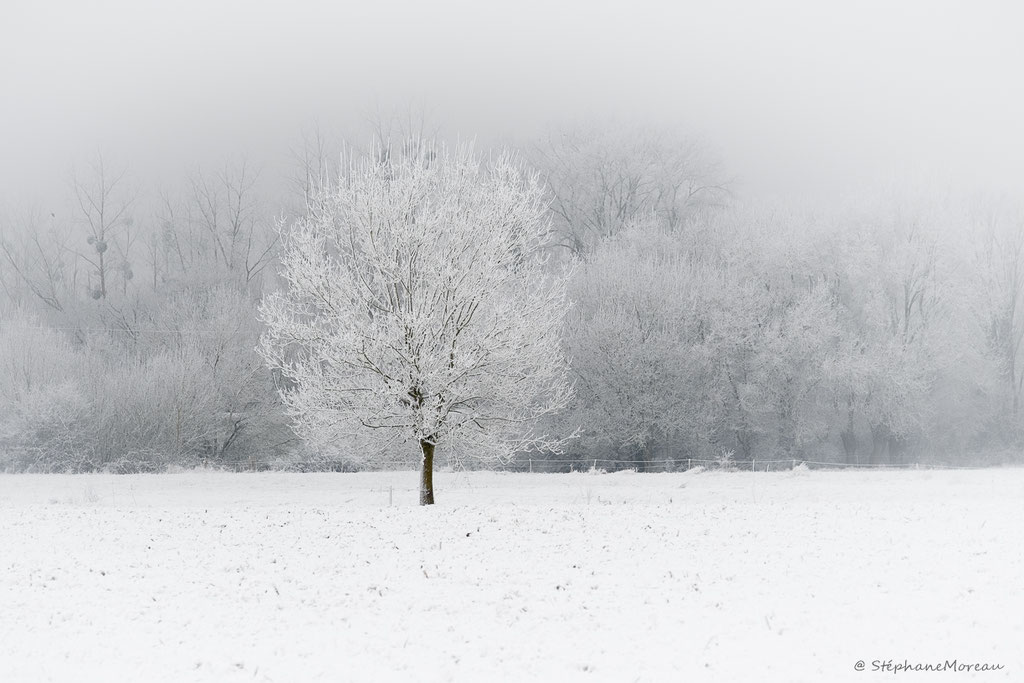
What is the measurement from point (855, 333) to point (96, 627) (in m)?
39.6

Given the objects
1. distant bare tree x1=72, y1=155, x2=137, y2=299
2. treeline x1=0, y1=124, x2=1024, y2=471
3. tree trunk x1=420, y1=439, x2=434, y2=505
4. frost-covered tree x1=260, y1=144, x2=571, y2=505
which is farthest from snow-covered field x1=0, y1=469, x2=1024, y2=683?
distant bare tree x1=72, y1=155, x2=137, y2=299

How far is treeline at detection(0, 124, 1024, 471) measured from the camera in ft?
132

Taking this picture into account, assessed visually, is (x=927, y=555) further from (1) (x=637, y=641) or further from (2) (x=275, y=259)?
(2) (x=275, y=259)

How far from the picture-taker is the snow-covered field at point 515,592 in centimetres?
1015

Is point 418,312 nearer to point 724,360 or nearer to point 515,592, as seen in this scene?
point 515,592

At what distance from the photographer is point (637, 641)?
1079 cm

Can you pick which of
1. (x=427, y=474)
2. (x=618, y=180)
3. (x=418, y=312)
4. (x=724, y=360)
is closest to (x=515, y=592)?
(x=418, y=312)

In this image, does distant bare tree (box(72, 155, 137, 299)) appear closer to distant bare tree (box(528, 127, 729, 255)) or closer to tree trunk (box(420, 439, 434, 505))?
distant bare tree (box(528, 127, 729, 255))

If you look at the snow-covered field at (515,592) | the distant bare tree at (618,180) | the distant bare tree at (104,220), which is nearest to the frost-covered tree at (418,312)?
the snow-covered field at (515,592)

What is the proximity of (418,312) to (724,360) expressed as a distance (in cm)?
2545

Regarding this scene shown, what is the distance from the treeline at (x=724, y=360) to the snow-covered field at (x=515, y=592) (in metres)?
19.3

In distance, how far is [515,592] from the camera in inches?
509

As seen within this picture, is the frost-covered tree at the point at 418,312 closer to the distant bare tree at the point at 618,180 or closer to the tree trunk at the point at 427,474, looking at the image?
the tree trunk at the point at 427,474

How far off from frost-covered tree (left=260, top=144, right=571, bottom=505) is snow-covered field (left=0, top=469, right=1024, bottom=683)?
8.71ft
